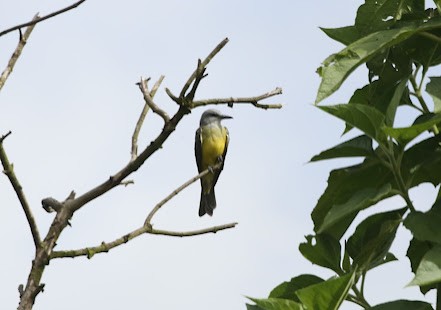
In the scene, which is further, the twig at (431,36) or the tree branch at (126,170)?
the tree branch at (126,170)

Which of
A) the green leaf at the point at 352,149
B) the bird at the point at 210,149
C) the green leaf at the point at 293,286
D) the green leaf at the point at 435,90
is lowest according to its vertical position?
the green leaf at the point at 293,286

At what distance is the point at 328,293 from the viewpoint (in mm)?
2143

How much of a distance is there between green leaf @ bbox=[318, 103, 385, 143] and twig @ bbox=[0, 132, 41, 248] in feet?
3.83

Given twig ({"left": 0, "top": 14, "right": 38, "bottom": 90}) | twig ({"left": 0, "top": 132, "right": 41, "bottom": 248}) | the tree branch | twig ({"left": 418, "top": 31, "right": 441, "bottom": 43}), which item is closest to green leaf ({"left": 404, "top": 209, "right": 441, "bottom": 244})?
twig ({"left": 418, "top": 31, "right": 441, "bottom": 43})

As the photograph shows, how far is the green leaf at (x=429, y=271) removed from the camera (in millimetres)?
1985


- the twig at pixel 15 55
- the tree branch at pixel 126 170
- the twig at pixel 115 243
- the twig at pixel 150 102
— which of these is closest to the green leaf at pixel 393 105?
the tree branch at pixel 126 170

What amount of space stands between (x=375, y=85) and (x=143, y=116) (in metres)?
1.14

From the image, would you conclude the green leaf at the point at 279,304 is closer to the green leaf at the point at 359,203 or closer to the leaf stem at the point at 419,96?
the green leaf at the point at 359,203

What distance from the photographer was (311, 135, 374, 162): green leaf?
2416mm

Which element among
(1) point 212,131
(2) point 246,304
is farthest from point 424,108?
(1) point 212,131

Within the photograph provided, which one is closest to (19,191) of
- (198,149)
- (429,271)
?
(429,271)

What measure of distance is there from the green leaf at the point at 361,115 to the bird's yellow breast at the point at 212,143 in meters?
10.8

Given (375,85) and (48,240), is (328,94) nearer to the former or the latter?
(375,85)

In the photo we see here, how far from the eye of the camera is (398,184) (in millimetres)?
2418
